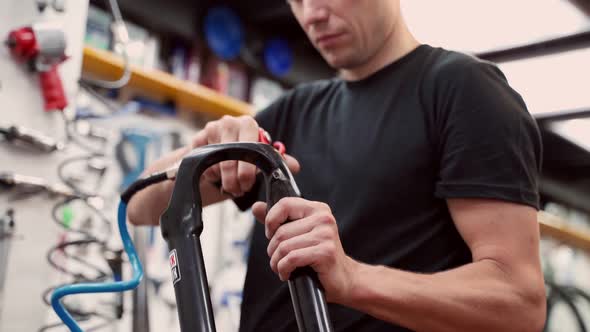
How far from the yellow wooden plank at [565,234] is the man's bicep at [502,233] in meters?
2.96

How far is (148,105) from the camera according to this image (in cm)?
244

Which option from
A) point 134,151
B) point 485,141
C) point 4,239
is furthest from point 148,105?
point 485,141

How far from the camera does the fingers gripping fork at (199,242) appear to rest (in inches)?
18.3

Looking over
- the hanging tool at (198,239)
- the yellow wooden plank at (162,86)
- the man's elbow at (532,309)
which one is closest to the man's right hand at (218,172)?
the hanging tool at (198,239)

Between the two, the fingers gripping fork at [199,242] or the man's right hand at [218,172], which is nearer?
the fingers gripping fork at [199,242]

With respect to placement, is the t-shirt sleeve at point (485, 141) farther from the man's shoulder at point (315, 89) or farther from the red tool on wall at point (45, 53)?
the red tool on wall at point (45, 53)

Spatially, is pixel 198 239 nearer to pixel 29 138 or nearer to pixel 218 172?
pixel 218 172

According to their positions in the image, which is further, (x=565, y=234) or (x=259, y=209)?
(x=565, y=234)

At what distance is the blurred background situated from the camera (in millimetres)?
1088

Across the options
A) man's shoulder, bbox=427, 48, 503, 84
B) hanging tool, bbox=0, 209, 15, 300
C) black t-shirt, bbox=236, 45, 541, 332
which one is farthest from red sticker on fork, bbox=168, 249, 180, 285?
hanging tool, bbox=0, 209, 15, 300

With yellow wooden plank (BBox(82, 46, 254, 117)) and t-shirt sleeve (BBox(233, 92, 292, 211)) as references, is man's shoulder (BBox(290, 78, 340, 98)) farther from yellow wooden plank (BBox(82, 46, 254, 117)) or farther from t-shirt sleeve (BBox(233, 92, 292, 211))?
yellow wooden plank (BBox(82, 46, 254, 117))

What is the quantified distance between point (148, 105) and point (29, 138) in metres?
1.39

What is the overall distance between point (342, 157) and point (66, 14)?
753 mm

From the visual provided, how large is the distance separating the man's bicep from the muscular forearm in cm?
1
